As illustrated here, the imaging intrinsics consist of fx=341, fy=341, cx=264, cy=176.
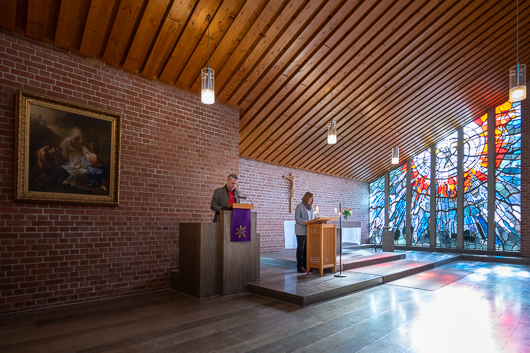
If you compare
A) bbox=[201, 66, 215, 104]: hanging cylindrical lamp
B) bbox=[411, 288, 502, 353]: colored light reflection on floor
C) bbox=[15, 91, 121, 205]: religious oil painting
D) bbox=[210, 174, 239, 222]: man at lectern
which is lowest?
bbox=[411, 288, 502, 353]: colored light reflection on floor

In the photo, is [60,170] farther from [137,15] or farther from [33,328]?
[137,15]

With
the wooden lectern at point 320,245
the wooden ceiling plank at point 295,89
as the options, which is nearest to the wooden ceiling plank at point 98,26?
the wooden ceiling plank at point 295,89

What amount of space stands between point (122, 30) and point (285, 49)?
2.56 metres

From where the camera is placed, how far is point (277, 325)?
3625mm

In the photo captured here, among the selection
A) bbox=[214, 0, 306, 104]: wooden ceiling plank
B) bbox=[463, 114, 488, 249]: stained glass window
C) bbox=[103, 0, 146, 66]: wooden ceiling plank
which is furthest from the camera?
bbox=[463, 114, 488, 249]: stained glass window

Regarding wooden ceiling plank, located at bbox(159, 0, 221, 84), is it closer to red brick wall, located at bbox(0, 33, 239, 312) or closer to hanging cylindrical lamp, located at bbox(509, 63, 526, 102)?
red brick wall, located at bbox(0, 33, 239, 312)

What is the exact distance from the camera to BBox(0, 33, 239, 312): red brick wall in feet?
13.5

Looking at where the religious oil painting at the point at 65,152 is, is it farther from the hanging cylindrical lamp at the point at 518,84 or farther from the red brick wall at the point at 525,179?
the red brick wall at the point at 525,179

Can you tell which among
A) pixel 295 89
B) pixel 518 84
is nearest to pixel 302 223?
pixel 295 89

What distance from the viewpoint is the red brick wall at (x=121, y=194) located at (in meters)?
4.12

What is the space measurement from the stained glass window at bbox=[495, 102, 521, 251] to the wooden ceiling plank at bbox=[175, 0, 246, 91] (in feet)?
32.4

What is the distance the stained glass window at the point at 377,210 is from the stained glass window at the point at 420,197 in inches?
43.8

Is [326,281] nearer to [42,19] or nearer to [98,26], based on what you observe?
[98,26]

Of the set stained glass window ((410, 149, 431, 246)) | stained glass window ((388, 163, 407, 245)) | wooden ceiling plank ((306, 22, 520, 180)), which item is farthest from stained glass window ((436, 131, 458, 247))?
stained glass window ((388, 163, 407, 245))
